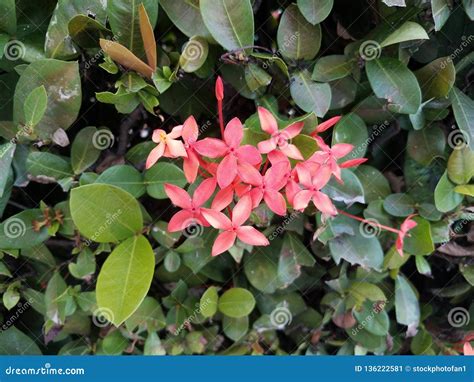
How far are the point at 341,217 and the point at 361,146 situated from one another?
5.6 inches

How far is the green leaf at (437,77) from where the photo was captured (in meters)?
0.85

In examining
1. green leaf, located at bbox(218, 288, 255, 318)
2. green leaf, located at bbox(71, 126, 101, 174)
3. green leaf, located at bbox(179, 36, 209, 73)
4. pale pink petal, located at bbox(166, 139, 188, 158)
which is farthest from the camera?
green leaf, located at bbox(218, 288, 255, 318)

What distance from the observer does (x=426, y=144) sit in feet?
3.11

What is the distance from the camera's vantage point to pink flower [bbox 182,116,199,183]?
713 mm

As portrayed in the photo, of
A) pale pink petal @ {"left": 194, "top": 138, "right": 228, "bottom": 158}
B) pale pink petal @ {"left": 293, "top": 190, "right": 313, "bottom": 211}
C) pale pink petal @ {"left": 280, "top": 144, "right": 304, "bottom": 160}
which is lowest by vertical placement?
pale pink petal @ {"left": 194, "top": 138, "right": 228, "bottom": 158}

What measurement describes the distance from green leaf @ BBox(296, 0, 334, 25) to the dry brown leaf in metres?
0.26

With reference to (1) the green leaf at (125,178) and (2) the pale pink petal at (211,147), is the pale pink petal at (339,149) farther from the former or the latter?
(1) the green leaf at (125,178)

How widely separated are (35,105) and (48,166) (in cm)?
12

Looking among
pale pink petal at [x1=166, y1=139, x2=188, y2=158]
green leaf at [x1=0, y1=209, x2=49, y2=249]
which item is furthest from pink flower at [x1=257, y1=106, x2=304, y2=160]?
green leaf at [x1=0, y1=209, x2=49, y2=249]

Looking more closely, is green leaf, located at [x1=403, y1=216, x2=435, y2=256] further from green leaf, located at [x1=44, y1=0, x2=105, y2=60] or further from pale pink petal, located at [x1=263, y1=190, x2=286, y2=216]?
green leaf, located at [x1=44, y1=0, x2=105, y2=60]

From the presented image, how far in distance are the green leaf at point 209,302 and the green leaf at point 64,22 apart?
51 centimetres

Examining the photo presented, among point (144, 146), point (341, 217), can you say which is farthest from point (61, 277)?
point (341, 217)

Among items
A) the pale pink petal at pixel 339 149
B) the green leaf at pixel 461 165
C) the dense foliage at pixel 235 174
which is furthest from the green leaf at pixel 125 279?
the green leaf at pixel 461 165

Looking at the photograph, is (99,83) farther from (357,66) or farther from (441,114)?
(441,114)
